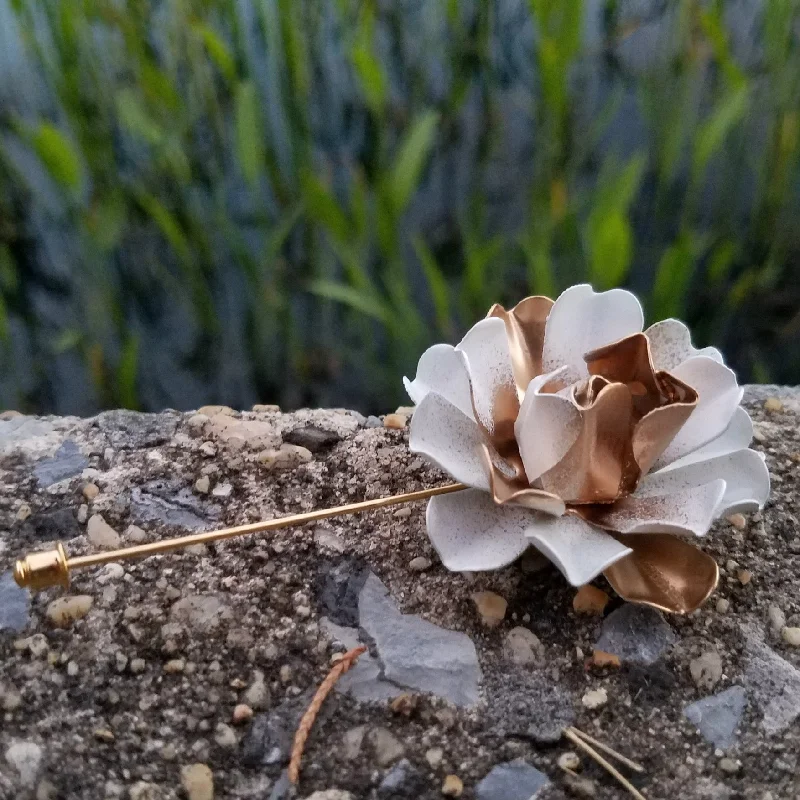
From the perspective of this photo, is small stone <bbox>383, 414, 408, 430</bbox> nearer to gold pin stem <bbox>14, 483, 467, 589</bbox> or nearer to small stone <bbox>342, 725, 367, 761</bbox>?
gold pin stem <bbox>14, 483, 467, 589</bbox>

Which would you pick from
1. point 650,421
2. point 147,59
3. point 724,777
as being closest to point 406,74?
point 147,59

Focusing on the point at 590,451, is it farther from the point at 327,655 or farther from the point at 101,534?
the point at 101,534

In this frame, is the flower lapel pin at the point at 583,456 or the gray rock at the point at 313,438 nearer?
the flower lapel pin at the point at 583,456

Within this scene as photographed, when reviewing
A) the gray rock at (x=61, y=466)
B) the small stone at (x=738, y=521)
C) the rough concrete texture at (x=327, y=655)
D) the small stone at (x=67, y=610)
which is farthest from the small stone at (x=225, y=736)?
the small stone at (x=738, y=521)

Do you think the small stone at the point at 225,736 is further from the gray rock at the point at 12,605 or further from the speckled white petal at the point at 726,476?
the speckled white petal at the point at 726,476

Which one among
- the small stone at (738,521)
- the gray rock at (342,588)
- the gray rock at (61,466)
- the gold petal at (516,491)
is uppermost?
the gold petal at (516,491)

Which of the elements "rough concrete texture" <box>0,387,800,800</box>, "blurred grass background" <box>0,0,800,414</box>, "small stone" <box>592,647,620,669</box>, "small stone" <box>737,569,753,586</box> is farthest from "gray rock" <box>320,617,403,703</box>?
"blurred grass background" <box>0,0,800,414</box>
